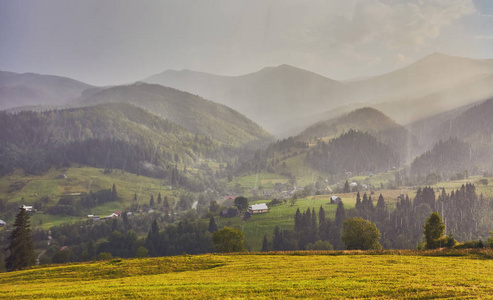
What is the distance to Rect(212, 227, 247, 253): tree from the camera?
91.3m

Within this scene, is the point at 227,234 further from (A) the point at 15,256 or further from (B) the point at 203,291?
(A) the point at 15,256

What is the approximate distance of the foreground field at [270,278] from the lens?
35.1 metres

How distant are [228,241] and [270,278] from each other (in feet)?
165

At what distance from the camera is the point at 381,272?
42812 mm

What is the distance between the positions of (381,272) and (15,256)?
3915 inches

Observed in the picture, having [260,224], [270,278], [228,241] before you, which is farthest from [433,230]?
[260,224]

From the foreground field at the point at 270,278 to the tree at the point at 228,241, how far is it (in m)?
28.5

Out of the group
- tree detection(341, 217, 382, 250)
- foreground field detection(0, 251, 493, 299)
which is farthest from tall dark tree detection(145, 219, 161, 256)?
tree detection(341, 217, 382, 250)

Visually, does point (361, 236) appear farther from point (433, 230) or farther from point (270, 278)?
point (270, 278)

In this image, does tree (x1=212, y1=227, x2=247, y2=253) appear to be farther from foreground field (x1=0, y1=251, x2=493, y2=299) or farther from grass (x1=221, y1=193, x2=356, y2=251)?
grass (x1=221, y1=193, x2=356, y2=251)

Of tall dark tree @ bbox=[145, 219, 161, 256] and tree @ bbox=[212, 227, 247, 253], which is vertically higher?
tree @ bbox=[212, 227, 247, 253]

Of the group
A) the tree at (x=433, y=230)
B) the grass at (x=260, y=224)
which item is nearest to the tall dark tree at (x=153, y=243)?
the grass at (x=260, y=224)

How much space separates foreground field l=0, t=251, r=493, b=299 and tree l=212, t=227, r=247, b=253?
1121 inches

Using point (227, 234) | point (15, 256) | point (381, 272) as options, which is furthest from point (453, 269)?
point (15, 256)
